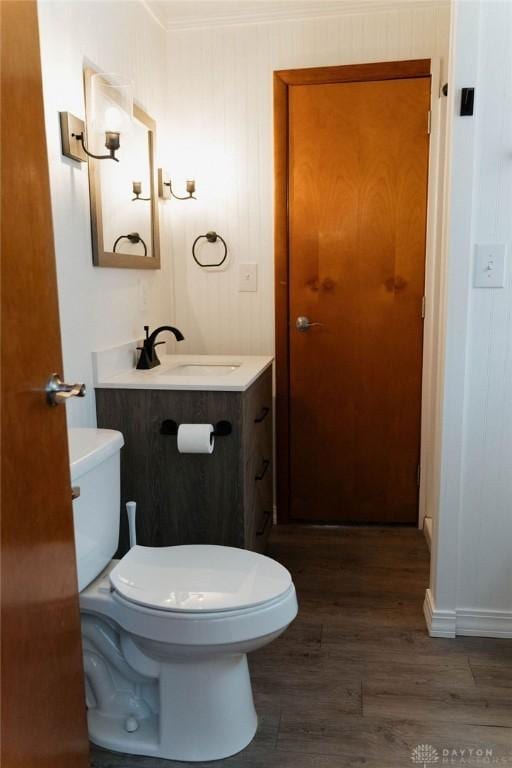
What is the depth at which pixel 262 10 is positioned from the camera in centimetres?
270

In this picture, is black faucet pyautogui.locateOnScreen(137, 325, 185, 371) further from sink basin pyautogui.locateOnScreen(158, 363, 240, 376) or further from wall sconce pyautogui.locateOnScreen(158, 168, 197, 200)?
wall sconce pyautogui.locateOnScreen(158, 168, 197, 200)

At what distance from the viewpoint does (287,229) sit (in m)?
2.88

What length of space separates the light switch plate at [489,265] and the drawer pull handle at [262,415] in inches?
35.7

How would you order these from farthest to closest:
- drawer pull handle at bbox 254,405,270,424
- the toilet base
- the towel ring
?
the towel ring, drawer pull handle at bbox 254,405,270,424, the toilet base

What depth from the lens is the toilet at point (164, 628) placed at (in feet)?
4.71

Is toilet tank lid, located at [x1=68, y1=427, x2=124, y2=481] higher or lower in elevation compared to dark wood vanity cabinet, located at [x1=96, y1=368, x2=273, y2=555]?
higher

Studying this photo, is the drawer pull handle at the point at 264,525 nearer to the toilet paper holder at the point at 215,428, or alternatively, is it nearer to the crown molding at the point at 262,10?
the toilet paper holder at the point at 215,428

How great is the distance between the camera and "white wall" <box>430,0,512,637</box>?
5.93ft

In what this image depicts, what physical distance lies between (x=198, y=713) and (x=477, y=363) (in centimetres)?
130

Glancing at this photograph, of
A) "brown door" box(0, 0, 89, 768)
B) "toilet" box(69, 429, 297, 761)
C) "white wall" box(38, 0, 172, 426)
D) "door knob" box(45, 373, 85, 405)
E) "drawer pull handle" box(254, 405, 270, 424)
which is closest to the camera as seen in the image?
"brown door" box(0, 0, 89, 768)

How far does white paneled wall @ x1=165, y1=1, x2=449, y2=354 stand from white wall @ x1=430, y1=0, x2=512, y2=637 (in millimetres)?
957

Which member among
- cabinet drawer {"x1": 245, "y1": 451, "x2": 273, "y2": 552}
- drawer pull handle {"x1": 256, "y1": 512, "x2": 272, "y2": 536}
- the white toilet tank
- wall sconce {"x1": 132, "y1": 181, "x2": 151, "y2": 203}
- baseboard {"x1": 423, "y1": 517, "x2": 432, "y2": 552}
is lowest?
baseboard {"x1": 423, "y1": 517, "x2": 432, "y2": 552}

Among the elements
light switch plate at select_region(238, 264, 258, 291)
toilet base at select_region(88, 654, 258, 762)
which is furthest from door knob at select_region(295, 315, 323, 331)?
toilet base at select_region(88, 654, 258, 762)

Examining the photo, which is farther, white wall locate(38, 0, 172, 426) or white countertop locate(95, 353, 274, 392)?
white countertop locate(95, 353, 274, 392)
